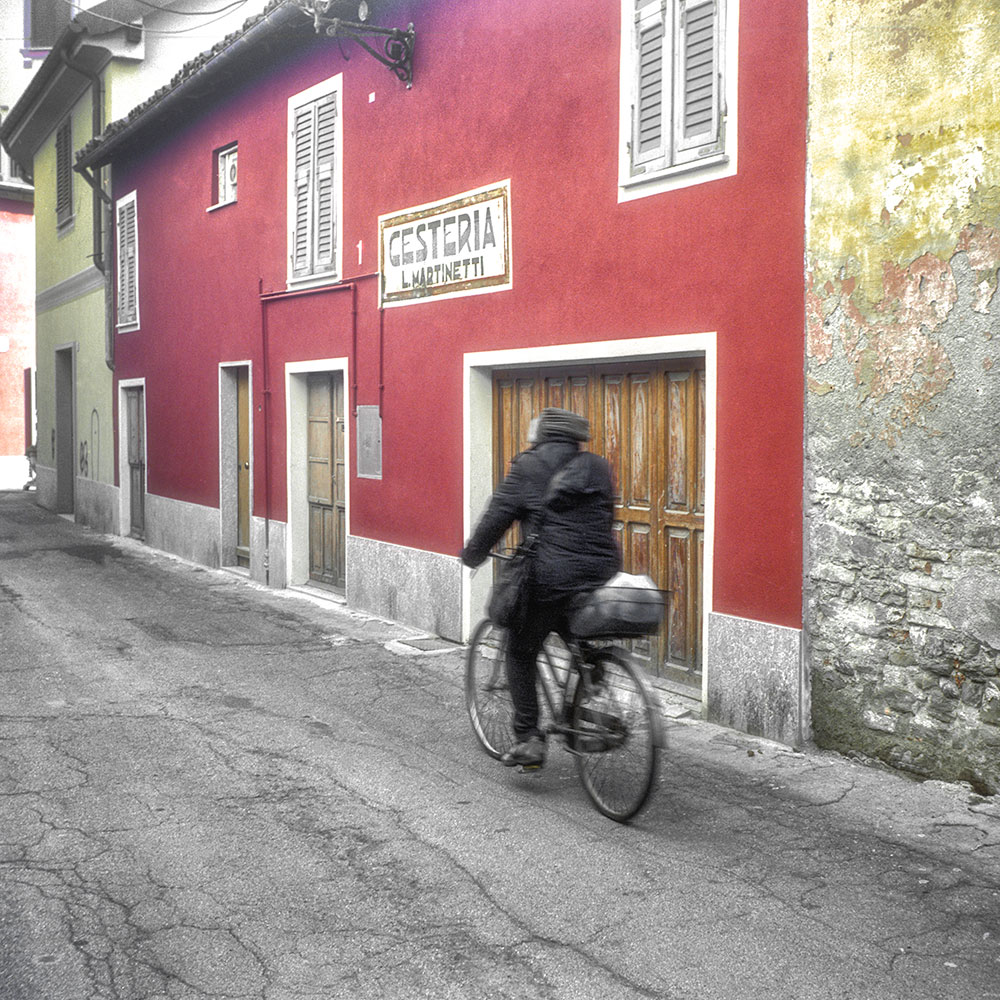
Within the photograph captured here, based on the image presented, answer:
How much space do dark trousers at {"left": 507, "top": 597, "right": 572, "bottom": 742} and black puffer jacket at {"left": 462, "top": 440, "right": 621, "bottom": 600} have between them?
0.11 metres

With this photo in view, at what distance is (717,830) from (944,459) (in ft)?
6.39

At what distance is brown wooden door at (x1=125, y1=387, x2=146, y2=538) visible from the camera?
1672 cm

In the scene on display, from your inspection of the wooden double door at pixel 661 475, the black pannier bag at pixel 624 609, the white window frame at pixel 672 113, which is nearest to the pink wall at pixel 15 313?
the wooden double door at pixel 661 475

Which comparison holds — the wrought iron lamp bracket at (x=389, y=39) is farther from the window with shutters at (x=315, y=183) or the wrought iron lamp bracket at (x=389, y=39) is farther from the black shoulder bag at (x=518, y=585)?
the black shoulder bag at (x=518, y=585)

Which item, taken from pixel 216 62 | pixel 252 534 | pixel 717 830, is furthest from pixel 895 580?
pixel 216 62

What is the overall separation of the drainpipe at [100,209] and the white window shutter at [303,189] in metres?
6.83

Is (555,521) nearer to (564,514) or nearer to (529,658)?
(564,514)

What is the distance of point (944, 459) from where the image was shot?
5.39 m

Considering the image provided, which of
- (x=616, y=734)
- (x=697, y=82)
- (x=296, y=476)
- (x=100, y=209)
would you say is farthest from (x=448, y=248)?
(x=100, y=209)

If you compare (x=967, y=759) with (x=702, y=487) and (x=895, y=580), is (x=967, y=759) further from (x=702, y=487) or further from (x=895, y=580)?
(x=702, y=487)

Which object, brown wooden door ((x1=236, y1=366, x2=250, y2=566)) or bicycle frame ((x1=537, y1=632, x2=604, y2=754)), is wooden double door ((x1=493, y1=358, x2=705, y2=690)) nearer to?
bicycle frame ((x1=537, y1=632, x2=604, y2=754))

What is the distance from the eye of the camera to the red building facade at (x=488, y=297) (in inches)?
251

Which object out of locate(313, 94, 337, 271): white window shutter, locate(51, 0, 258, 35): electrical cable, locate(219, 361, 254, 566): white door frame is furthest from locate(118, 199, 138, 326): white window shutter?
locate(313, 94, 337, 271): white window shutter

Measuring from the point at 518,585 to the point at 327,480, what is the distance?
6.72m
